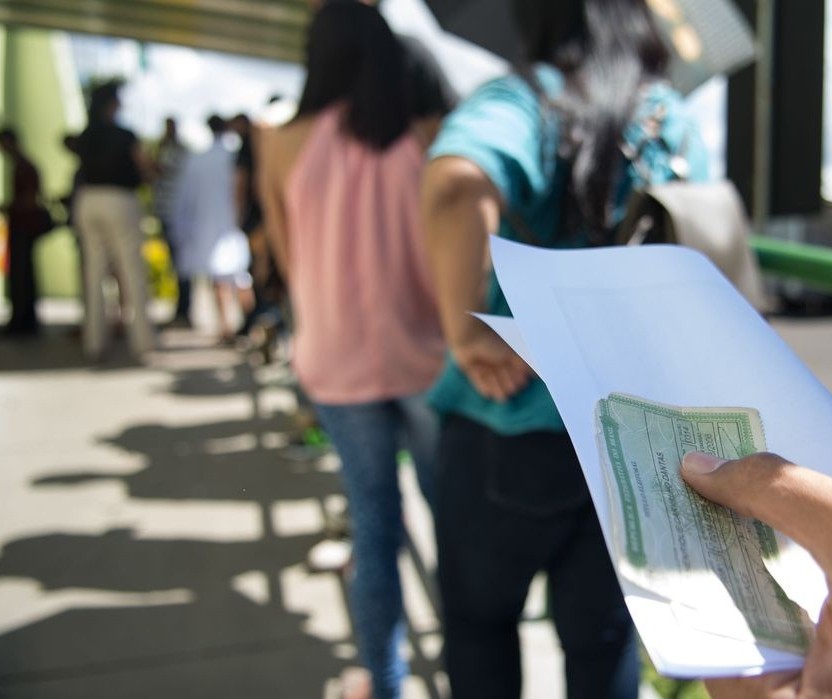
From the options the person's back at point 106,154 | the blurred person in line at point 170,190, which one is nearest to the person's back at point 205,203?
the blurred person in line at point 170,190

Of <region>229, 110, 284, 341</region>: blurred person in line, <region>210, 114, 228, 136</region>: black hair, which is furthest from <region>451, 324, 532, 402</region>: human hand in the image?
<region>210, 114, 228, 136</region>: black hair

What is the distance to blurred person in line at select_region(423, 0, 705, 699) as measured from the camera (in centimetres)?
123

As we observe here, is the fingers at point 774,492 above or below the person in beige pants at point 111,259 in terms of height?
above

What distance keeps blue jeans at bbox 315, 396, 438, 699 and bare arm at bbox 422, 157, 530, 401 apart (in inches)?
23.9

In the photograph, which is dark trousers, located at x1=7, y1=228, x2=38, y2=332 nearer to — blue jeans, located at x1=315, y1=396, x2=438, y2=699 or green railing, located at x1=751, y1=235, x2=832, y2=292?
blue jeans, located at x1=315, y1=396, x2=438, y2=699

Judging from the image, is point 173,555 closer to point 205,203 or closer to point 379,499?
point 379,499

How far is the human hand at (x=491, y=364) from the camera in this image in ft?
4.08

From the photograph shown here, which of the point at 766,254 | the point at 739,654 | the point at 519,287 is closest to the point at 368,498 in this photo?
the point at 766,254

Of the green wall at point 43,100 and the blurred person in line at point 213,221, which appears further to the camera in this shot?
the green wall at point 43,100

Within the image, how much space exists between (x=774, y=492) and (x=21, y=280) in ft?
26.3

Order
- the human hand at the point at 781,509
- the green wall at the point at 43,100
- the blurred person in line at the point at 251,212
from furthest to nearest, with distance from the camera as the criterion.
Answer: the green wall at the point at 43,100, the blurred person in line at the point at 251,212, the human hand at the point at 781,509

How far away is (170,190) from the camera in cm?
782

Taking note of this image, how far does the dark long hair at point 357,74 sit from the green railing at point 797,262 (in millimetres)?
788

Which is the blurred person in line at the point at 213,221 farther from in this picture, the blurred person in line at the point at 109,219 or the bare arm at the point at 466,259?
the bare arm at the point at 466,259
